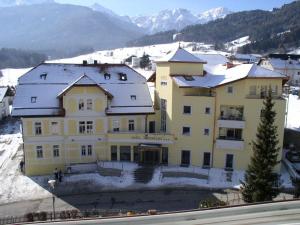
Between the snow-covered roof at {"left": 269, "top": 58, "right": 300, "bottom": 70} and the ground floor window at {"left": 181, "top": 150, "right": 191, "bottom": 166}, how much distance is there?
90.8 metres

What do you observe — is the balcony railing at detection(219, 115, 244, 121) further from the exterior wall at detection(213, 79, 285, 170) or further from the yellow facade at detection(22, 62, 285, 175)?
the exterior wall at detection(213, 79, 285, 170)

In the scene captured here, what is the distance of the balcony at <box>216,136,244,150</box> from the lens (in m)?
42.4

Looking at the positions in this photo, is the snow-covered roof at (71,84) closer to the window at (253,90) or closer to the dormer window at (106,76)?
the dormer window at (106,76)

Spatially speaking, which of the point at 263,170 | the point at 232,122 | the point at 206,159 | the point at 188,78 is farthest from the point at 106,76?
the point at 263,170

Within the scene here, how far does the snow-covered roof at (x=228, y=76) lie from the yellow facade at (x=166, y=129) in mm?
699

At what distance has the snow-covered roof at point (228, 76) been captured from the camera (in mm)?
41188

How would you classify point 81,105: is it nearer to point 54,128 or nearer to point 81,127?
point 81,127

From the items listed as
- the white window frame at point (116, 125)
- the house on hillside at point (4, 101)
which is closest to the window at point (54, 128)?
the white window frame at point (116, 125)

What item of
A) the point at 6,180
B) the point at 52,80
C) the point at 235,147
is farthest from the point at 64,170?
the point at 235,147

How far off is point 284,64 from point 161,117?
9313 centimetres

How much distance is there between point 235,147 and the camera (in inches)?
1678

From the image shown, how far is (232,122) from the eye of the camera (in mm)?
42188

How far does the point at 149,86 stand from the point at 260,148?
64.5 ft

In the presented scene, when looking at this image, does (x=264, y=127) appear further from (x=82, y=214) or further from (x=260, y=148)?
(x=82, y=214)
